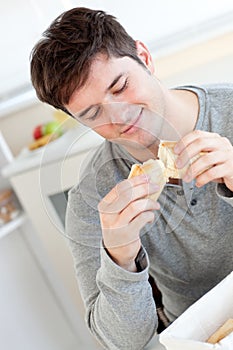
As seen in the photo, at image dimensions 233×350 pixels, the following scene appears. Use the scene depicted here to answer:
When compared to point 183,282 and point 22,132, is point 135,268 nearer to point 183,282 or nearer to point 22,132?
point 183,282

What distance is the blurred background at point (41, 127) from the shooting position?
156cm

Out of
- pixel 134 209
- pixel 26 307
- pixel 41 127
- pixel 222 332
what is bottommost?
pixel 26 307

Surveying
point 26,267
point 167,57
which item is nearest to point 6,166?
point 26,267

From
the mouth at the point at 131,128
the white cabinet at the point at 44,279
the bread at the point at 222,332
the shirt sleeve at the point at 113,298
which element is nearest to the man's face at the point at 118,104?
the mouth at the point at 131,128

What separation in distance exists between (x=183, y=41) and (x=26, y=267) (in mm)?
990

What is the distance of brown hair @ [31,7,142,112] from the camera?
0.73 meters

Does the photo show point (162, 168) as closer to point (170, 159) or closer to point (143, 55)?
point (170, 159)

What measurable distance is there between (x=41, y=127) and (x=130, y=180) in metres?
1.14

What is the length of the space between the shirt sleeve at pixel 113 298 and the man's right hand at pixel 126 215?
0.02m

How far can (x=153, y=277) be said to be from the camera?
0.96 m

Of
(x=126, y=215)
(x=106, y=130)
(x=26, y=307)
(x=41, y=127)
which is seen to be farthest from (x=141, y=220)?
(x=26, y=307)

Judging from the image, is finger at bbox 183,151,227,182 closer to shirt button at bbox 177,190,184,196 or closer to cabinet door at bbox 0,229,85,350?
shirt button at bbox 177,190,184,196

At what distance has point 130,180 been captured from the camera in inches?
26.4

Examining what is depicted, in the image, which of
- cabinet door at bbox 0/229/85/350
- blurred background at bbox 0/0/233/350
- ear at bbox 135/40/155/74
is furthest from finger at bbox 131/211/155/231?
cabinet door at bbox 0/229/85/350
